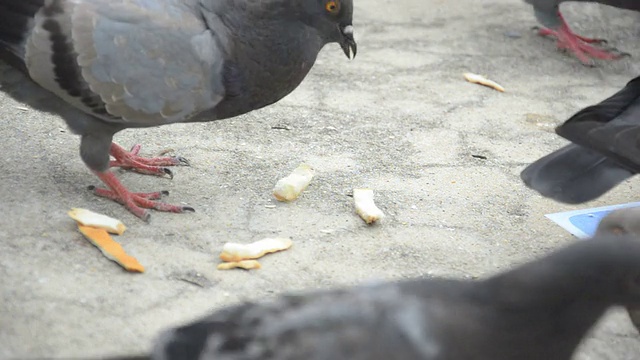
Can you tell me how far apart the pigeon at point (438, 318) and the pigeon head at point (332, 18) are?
5.32ft

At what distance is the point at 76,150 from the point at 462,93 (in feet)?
7.26

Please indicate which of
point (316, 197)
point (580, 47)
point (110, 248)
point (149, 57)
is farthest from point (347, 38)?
point (580, 47)

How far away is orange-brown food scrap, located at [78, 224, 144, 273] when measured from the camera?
3074 millimetres

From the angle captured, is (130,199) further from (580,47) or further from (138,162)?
(580,47)

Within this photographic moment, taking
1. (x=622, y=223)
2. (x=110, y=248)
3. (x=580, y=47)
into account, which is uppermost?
(x=622, y=223)

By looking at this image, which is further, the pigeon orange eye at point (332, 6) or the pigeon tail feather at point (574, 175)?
the pigeon orange eye at point (332, 6)

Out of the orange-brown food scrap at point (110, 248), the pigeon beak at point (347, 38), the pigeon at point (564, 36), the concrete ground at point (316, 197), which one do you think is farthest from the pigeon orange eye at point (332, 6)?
the pigeon at point (564, 36)

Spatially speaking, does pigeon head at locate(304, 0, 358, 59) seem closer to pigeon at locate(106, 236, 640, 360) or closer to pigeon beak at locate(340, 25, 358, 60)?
pigeon beak at locate(340, 25, 358, 60)

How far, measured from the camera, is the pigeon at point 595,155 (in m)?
3.16

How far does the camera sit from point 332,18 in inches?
140

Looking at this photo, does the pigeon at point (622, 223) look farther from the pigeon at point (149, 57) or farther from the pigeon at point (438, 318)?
the pigeon at point (149, 57)

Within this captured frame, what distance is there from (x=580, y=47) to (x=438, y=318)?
14.1 feet

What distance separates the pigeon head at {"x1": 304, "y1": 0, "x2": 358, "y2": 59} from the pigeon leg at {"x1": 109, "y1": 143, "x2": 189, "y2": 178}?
908mm

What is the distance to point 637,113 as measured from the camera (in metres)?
3.26
